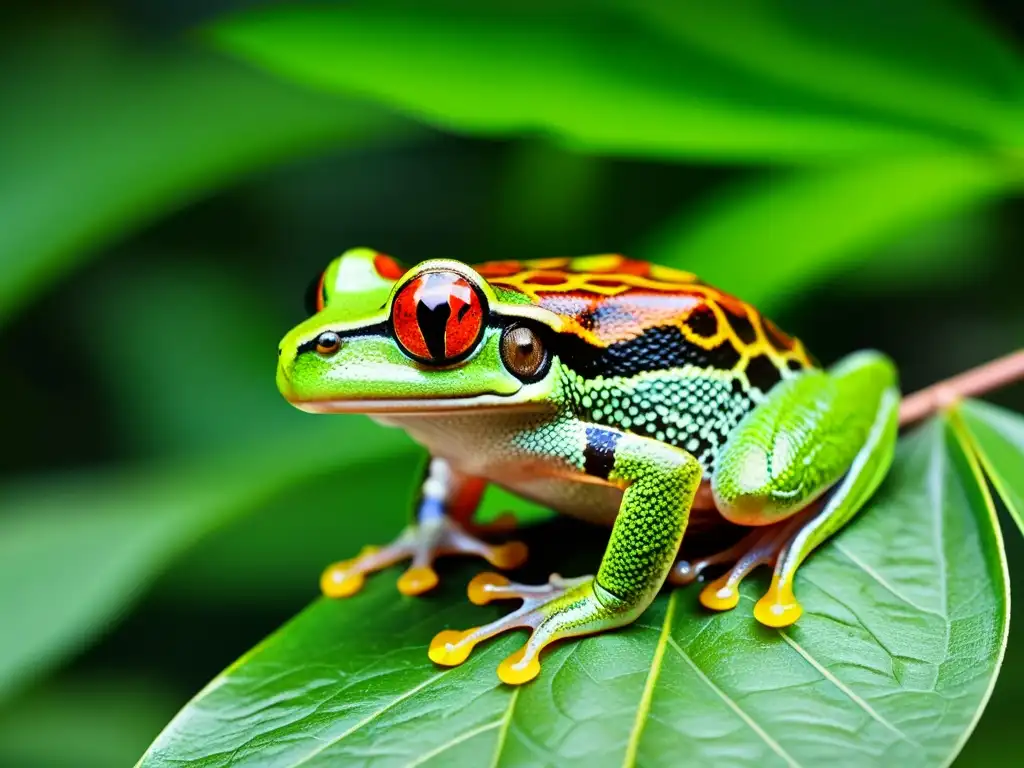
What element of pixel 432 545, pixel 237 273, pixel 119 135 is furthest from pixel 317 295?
pixel 237 273

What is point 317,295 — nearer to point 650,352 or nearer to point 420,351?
point 420,351

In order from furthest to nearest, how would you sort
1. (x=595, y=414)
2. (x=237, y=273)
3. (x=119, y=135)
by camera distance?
1. (x=237, y=273)
2. (x=119, y=135)
3. (x=595, y=414)

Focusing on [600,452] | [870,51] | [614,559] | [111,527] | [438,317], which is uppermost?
[870,51]

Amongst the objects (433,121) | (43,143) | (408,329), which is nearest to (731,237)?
(433,121)

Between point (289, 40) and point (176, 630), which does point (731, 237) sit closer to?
point (289, 40)

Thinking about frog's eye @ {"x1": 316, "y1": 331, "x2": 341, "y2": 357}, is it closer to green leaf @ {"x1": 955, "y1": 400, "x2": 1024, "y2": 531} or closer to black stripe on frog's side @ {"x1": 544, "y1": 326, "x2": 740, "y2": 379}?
black stripe on frog's side @ {"x1": 544, "y1": 326, "x2": 740, "y2": 379}

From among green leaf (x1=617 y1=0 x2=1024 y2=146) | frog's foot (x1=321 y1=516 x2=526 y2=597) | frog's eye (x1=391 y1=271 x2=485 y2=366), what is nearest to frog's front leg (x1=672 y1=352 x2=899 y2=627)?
frog's foot (x1=321 y1=516 x2=526 y2=597)

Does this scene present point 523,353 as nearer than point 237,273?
Yes

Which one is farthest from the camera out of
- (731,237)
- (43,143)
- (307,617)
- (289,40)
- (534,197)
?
(534,197)
